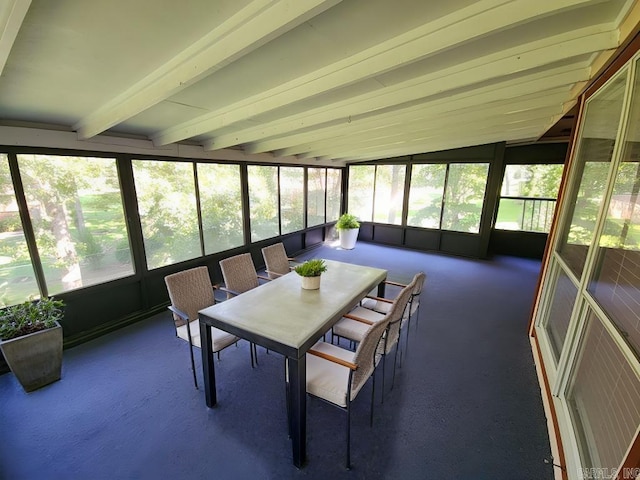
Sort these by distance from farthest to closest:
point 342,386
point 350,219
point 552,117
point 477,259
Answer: point 350,219 → point 477,259 → point 552,117 → point 342,386

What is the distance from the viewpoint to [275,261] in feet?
11.1

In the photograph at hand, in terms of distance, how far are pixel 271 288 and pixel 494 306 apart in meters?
3.24

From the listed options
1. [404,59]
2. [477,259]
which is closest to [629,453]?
[404,59]

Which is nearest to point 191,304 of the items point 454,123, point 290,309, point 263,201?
point 290,309

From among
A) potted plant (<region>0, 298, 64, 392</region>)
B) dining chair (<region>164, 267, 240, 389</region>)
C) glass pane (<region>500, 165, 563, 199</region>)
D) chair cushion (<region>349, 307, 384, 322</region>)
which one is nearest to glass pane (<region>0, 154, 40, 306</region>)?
potted plant (<region>0, 298, 64, 392</region>)

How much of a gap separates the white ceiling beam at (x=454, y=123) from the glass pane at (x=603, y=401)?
7.95ft

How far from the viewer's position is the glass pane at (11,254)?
2.28m

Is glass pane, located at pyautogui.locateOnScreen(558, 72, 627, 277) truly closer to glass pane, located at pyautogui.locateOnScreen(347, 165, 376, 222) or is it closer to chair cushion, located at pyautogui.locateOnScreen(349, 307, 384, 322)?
chair cushion, located at pyautogui.locateOnScreen(349, 307, 384, 322)

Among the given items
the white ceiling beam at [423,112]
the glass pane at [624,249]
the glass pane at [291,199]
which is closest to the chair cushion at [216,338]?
the glass pane at [624,249]

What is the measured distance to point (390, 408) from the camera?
208 centimetres

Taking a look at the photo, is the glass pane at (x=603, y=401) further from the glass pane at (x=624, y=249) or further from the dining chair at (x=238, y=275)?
the dining chair at (x=238, y=275)

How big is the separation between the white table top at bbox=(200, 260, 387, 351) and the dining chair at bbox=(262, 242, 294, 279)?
1.99 ft

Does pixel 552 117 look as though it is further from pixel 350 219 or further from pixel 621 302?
pixel 350 219

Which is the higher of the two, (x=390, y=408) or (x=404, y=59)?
(x=404, y=59)
